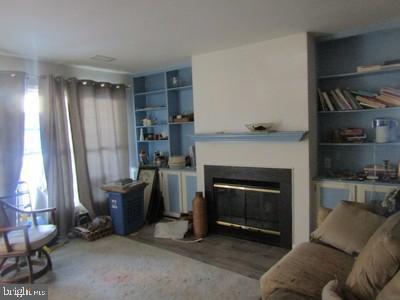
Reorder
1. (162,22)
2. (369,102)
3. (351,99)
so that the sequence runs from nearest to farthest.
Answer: (162,22) → (369,102) → (351,99)

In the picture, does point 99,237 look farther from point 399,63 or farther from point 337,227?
point 399,63

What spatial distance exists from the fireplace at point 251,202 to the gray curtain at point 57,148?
1890 mm

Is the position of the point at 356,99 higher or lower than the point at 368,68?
lower

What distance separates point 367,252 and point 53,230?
2.79 metres

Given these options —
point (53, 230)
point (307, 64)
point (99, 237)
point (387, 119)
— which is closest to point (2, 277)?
point (53, 230)

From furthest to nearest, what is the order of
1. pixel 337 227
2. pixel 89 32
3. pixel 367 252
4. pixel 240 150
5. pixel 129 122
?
pixel 129 122 → pixel 240 150 → pixel 89 32 → pixel 337 227 → pixel 367 252

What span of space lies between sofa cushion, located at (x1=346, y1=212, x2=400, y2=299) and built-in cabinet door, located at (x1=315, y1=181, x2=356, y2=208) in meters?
1.57

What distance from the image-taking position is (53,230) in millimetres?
2973

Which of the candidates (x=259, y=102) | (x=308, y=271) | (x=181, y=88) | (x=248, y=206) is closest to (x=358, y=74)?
(x=259, y=102)

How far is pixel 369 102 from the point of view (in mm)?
3006

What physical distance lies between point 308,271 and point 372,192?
1.51 m

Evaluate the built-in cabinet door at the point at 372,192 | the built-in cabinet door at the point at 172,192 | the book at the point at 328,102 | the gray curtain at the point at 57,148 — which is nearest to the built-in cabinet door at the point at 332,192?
the built-in cabinet door at the point at 372,192

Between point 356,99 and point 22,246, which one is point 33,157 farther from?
point 356,99

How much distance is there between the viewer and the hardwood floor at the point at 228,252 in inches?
115
